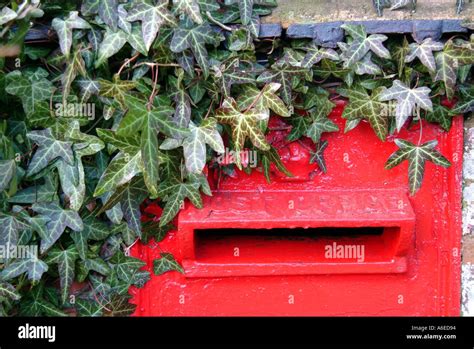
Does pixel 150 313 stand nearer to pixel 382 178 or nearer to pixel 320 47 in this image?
pixel 382 178

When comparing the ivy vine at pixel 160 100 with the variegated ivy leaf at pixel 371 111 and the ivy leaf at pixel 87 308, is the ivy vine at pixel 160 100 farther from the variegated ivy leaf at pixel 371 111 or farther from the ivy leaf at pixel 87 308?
the ivy leaf at pixel 87 308

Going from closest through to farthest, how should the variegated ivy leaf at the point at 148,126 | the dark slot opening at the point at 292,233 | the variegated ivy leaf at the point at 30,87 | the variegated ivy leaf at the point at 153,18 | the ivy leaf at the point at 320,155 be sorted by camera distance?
the variegated ivy leaf at the point at 148,126, the variegated ivy leaf at the point at 153,18, the variegated ivy leaf at the point at 30,87, the ivy leaf at the point at 320,155, the dark slot opening at the point at 292,233

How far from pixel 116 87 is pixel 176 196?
41cm

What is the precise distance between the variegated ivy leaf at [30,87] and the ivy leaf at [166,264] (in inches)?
26.2

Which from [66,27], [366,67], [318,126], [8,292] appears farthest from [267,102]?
[8,292]

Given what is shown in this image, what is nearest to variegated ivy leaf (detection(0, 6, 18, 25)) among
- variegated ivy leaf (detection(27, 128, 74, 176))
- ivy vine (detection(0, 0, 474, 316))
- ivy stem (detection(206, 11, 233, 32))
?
ivy vine (detection(0, 0, 474, 316))

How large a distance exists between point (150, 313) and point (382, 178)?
95cm

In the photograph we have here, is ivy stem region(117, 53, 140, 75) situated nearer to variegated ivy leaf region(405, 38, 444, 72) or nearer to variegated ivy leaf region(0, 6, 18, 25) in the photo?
variegated ivy leaf region(0, 6, 18, 25)

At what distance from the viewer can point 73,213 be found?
2.29 meters

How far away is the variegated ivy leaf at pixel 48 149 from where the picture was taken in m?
2.21

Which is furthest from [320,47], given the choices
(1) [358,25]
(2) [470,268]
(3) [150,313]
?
(3) [150,313]

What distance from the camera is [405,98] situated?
7.16 ft

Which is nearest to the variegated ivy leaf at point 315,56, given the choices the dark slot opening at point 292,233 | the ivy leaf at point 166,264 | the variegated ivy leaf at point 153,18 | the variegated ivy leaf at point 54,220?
the variegated ivy leaf at point 153,18

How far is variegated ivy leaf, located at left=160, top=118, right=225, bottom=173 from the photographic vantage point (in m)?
2.14
